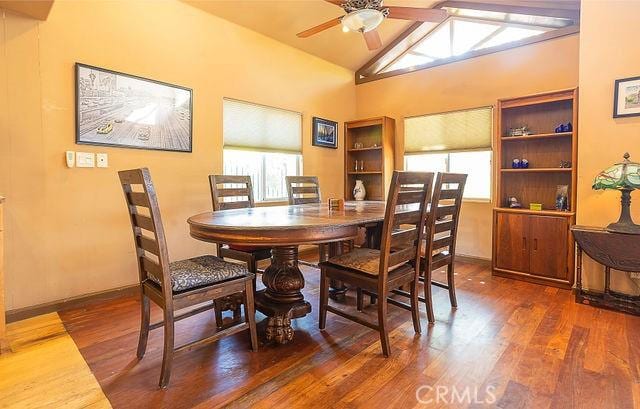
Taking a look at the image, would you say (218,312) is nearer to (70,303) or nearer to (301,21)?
(70,303)

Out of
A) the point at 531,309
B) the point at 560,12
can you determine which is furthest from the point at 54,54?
the point at 560,12

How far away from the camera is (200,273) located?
1.71 meters

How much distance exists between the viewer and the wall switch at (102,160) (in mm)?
2707

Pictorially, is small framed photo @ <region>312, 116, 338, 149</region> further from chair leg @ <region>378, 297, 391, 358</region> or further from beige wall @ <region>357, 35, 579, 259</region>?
chair leg @ <region>378, 297, 391, 358</region>

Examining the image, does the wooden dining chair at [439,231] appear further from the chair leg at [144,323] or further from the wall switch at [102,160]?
the wall switch at [102,160]

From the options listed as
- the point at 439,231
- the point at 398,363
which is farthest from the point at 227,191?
the point at 398,363

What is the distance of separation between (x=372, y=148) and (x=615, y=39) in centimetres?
270

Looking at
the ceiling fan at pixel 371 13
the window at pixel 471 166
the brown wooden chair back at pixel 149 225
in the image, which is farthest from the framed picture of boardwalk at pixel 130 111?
the window at pixel 471 166

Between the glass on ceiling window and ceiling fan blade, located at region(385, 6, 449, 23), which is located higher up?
the glass on ceiling window

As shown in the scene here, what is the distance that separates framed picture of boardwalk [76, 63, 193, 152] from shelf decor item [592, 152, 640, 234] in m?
3.60

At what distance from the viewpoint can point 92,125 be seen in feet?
8.73

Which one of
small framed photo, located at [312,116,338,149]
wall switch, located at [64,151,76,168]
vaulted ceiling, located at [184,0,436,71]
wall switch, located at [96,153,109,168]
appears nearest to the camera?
wall switch, located at [64,151,76,168]

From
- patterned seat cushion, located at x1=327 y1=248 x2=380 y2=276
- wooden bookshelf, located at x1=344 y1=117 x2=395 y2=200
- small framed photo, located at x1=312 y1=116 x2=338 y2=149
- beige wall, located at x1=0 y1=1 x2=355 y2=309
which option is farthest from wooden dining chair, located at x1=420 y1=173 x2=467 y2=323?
small framed photo, located at x1=312 y1=116 x2=338 y2=149

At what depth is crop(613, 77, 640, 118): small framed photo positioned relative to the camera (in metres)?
2.56
